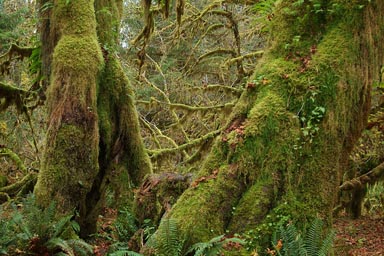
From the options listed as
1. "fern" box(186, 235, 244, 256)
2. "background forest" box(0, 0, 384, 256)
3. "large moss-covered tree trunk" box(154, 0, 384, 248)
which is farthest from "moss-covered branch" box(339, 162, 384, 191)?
"fern" box(186, 235, 244, 256)

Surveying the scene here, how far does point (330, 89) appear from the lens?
176 inches

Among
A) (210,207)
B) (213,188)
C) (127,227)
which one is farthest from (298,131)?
(127,227)

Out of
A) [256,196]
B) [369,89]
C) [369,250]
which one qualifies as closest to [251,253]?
[256,196]

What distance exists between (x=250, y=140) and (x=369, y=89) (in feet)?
5.22

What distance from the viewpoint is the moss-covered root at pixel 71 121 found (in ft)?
21.1

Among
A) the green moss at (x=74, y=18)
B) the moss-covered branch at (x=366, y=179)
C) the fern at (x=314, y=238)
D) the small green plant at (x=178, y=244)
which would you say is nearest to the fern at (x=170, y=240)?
the small green plant at (x=178, y=244)

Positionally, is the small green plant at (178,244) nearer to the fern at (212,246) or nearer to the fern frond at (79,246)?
the fern at (212,246)

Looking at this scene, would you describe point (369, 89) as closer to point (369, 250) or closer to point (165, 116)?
point (369, 250)

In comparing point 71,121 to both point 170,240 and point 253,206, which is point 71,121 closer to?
point 170,240

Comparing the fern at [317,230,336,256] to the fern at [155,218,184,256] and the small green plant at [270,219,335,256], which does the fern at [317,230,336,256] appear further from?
the fern at [155,218,184,256]

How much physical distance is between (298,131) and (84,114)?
363cm

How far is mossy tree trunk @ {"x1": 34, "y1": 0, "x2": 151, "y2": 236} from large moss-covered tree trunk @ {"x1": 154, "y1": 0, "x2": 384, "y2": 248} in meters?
2.60

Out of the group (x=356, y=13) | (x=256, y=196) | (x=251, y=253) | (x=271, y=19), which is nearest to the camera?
(x=251, y=253)

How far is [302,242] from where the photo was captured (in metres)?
3.95
